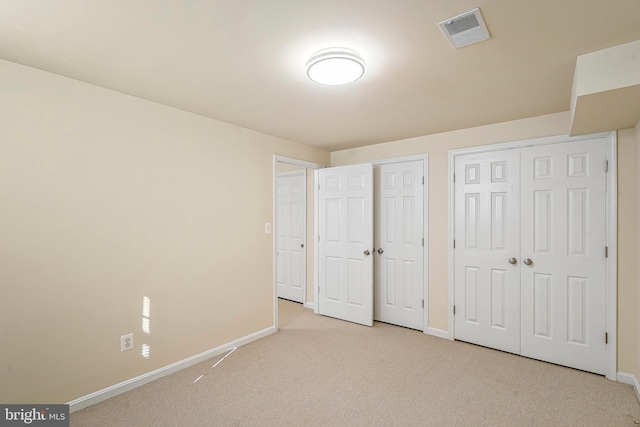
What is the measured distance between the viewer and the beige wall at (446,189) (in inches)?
101

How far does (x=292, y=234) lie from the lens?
5.07m

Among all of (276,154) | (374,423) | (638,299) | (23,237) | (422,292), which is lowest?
(374,423)

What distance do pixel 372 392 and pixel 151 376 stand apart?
1.78 meters

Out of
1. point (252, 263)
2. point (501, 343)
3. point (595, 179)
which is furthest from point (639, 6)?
point (252, 263)

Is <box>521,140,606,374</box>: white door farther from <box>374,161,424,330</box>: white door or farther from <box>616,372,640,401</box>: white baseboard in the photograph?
<box>374,161,424,330</box>: white door

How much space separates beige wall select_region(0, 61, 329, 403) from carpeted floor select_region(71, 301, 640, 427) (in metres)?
0.36

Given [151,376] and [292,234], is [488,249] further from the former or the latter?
[151,376]

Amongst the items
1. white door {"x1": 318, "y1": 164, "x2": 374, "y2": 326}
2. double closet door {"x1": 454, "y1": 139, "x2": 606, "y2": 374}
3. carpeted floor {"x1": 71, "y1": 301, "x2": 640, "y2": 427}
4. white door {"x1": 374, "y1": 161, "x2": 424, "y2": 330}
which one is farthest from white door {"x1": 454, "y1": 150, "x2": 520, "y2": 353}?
white door {"x1": 318, "y1": 164, "x2": 374, "y2": 326}

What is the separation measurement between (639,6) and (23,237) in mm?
3510

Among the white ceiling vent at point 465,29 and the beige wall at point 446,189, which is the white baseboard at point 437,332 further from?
the white ceiling vent at point 465,29

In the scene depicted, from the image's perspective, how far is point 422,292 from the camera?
12.3 feet

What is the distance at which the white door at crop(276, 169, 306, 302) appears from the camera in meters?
4.89

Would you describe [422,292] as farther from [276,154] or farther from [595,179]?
[276,154]

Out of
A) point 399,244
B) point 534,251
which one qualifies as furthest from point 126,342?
point 534,251
